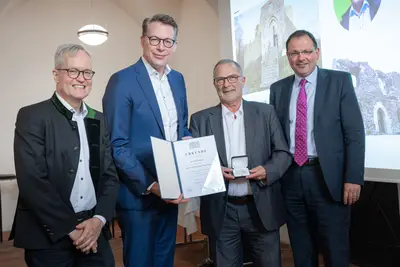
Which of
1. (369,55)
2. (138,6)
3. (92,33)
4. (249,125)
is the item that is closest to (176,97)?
(249,125)

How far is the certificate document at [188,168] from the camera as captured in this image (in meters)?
1.67

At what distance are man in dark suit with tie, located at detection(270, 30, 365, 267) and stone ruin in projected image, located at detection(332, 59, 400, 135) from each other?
1.49 ft

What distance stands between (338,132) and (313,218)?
0.47 m

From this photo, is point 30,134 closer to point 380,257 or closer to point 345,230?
point 345,230

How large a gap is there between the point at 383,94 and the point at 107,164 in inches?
67.5

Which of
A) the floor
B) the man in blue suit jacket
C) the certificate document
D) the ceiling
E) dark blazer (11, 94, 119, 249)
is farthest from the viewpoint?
the ceiling

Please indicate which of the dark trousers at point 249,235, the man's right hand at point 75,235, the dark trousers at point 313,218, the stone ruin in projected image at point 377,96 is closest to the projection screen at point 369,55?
the stone ruin in projected image at point 377,96

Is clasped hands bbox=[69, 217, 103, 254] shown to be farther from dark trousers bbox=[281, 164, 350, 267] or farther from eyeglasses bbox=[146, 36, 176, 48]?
dark trousers bbox=[281, 164, 350, 267]

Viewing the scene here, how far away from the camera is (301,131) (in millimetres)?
2064

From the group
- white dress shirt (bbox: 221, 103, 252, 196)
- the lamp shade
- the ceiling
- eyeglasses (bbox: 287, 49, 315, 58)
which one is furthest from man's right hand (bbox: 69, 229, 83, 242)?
the ceiling

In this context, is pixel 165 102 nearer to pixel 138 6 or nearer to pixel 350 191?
pixel 350 191

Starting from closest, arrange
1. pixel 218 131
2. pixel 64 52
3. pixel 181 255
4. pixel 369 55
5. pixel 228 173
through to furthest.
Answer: pixel 64 52, pixel 228 173, pixel 218 131, pixel 369 55, pixel 181 255

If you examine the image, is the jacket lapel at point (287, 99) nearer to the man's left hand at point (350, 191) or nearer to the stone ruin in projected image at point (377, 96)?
the man's left hand at point (350, 191)

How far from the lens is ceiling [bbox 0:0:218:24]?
583 centimetres
